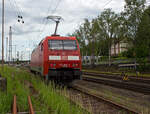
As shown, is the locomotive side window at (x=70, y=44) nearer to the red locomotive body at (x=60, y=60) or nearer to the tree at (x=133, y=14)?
the red locomotive body at (x=60, y=60)

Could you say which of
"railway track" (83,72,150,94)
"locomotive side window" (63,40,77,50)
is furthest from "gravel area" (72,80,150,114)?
"locomotive side window" (63,40,77,50)

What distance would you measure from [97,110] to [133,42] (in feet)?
71.5

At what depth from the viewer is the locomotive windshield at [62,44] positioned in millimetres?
12273

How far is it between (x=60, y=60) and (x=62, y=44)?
119 cm

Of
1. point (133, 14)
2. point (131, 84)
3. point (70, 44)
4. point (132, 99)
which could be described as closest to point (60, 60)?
point (70, 44)

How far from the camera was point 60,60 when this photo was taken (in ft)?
38.7

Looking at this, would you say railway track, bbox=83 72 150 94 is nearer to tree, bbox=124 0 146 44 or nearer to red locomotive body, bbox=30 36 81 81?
red locomotive body, bbox=30 36 81 81

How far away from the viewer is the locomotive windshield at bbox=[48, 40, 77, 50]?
40.3 feet

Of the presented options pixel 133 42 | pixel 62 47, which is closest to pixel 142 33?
pixel 133 42

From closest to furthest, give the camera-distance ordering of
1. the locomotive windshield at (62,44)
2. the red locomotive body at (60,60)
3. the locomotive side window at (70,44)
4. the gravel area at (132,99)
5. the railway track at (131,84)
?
the gravel area at (132,99) → the railway track at (131,84) → the red locomotive body at (60,60) → the locomotive windshield at (62,44) → the locomotive side window at (70,44)

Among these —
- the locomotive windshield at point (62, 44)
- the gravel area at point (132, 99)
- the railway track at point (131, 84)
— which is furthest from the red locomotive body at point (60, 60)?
the railway track at point (131, 84)

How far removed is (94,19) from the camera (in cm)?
3741

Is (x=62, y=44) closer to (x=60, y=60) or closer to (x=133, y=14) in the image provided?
(x=60, y=60)

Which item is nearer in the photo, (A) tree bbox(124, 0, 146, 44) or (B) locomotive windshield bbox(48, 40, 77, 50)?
(B) locomotive windshield bbox(48, 40, 77, 50)
